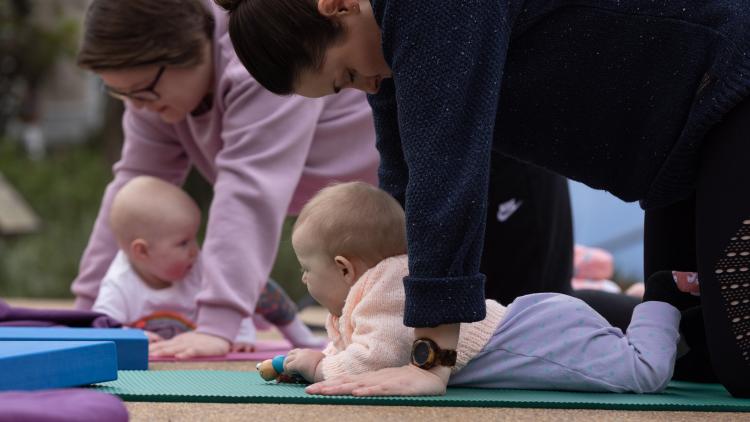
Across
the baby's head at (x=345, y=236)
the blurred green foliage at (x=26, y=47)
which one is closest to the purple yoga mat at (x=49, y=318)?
the baby's head at (x=345, y=236)

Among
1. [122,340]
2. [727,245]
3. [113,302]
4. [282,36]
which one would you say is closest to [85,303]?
[113,302]

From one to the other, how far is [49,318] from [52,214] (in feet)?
23.8

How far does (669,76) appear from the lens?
1.96 meters

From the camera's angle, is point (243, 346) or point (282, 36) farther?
point (243, 346)

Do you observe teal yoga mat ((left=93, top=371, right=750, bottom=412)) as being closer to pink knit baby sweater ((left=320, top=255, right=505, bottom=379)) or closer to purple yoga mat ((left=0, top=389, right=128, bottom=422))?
pink knit baby sweater ((left=320, top=255, right=505, bottom=379))

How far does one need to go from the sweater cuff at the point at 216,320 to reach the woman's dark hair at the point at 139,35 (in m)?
0.67

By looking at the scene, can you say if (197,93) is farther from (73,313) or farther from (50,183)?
(50,183)

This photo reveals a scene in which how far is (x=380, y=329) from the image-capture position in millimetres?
1991

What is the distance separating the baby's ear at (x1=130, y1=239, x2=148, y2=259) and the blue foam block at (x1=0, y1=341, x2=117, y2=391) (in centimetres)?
137

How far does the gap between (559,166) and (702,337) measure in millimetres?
504

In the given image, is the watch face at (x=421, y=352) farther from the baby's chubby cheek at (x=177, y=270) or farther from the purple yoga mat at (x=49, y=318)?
the baby's chubby cheek at (x=177, y=270)

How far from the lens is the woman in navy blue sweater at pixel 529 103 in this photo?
1.79 metres

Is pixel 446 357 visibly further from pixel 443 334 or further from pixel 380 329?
pixel 380 329

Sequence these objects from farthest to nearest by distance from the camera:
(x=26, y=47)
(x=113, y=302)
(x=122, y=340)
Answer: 1. (x=26, y=47)
2. (x=113, y=302)
3. (x=122, y=340)
